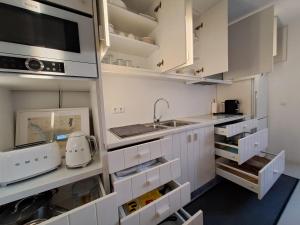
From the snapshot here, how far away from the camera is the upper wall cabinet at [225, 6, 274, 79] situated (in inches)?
65.4

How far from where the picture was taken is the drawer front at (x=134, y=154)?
90cm

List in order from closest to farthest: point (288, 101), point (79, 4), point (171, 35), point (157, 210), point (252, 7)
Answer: point (79, 4), point (157, 210), point (171, 35), point (252, 7), point (288, 101)

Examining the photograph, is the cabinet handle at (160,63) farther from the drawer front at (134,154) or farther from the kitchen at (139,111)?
the drawer front at (134,154)

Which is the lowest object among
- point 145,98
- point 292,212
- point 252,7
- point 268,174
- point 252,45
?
point 292,212

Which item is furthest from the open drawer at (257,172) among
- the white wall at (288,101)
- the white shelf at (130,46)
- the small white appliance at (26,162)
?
the small white appliance at (26,162)

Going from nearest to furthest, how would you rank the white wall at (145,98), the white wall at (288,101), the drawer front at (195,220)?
the drawer front at (195,220)
the white wall at (145,98)
the white wall at (288,101)

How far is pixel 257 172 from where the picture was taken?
1.69 meters

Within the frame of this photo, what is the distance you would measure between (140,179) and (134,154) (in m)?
0.17

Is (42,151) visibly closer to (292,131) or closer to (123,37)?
(123,37)

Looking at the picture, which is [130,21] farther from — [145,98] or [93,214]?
[93,214]

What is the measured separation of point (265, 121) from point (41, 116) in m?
3.15

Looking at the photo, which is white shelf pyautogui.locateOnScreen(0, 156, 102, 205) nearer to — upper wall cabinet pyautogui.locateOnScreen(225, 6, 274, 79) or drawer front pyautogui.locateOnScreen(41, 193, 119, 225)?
drawer front pyautogui.locateOnScreen(41, 193, 119, 225)

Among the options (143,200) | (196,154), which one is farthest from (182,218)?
(196,154)

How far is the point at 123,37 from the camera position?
125 centimetres
